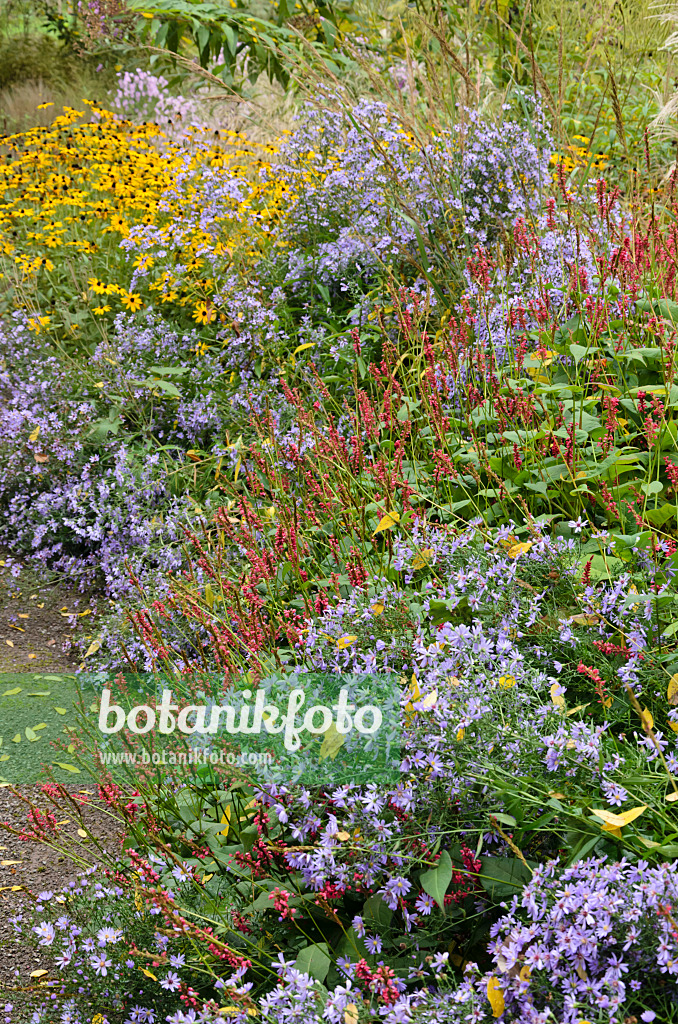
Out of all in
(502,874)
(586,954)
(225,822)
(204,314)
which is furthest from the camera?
(204,314)

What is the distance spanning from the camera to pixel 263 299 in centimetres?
404

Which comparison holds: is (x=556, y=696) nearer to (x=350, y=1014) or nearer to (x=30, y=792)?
(x=350, y=1014)

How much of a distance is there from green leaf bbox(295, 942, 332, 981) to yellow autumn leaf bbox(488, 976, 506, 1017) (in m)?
0.36

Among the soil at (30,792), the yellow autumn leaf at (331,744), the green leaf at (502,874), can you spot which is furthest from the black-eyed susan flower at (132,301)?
the green leaf at (502,874)

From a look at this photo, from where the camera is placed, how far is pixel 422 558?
6.83 ft

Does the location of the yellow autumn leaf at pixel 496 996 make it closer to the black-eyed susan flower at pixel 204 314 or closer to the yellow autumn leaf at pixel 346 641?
the yellow autumn leaf at pixel 346 641

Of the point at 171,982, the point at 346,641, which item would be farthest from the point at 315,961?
the point at 346,641

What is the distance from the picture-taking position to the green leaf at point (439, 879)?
4.73 ft

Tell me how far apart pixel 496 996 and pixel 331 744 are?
50 centimetres

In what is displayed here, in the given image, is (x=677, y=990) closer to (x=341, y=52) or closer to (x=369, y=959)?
(x=369, y=959)

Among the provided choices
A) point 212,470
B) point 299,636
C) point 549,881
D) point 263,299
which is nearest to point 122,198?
point 263,299

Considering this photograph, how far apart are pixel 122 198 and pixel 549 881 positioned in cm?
478

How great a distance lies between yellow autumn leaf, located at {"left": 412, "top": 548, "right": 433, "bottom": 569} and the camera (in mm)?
2051

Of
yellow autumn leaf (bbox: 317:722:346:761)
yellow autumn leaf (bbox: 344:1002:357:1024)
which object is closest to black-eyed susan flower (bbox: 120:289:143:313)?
yellow autumn leaf (bbox: 317:722:346:761)
